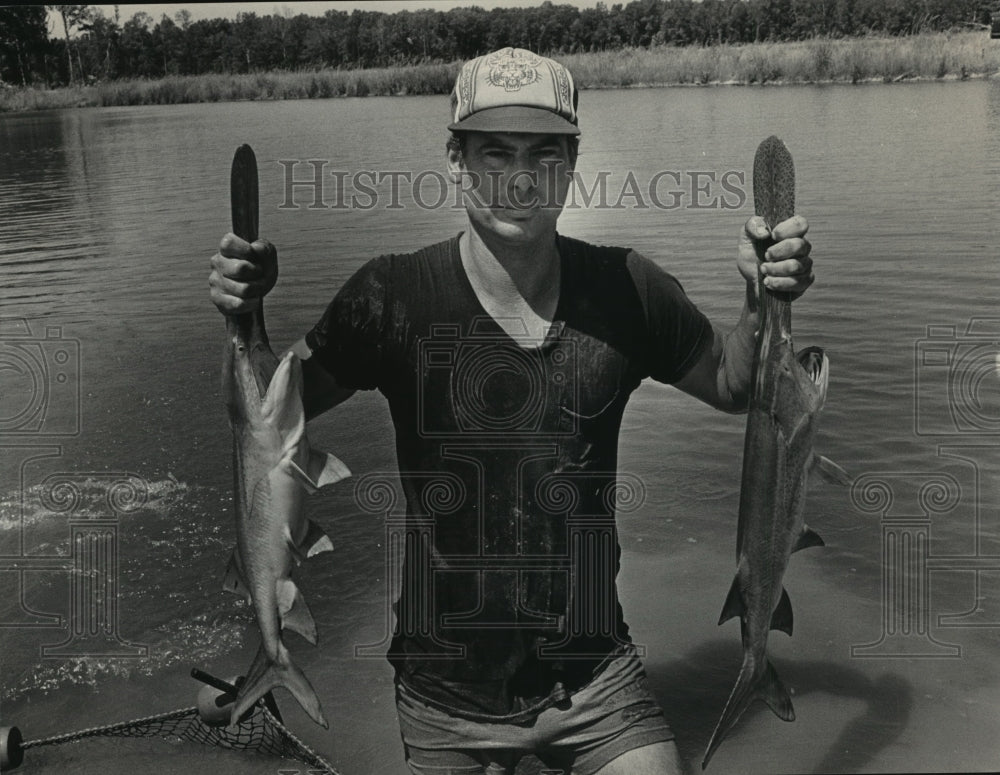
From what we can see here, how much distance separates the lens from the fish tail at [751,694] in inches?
112

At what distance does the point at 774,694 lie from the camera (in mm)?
2986

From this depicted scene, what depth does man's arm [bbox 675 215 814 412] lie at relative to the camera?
8.66ft

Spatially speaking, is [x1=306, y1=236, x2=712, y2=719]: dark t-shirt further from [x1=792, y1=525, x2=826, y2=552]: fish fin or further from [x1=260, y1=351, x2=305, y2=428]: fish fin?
[x1=792, y1=525, x2=826, y2=552]: fish fin

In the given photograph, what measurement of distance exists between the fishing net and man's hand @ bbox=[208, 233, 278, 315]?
2.35 m

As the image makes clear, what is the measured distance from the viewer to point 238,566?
289 centimetres

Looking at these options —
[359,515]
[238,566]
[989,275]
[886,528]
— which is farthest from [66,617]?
[989,275]

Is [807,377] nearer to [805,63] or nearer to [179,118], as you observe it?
[805,63]

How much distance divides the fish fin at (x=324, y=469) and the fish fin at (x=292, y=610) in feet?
0.99

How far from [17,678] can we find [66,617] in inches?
26.1

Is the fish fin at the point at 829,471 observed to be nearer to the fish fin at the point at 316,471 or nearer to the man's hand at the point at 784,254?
the man's hand at the point at 784,254

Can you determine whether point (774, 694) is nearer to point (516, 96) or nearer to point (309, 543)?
point (309, 543)

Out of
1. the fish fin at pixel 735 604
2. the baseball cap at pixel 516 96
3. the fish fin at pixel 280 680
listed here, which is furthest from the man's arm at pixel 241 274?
the fish fin at pixel 735 604

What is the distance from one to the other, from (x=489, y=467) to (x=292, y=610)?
26.3 inches

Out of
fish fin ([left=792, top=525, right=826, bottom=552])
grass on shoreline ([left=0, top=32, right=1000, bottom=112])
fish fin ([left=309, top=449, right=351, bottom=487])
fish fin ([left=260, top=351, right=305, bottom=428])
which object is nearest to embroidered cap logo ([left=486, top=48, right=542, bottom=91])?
fish fin ([left=260, top=351, right=305, bottom=428])
